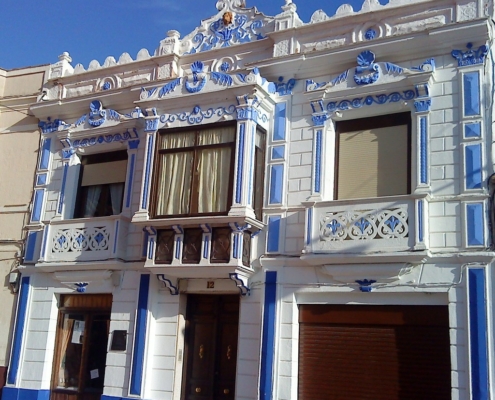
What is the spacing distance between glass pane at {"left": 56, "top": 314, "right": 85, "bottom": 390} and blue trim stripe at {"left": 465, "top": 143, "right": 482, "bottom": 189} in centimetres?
854

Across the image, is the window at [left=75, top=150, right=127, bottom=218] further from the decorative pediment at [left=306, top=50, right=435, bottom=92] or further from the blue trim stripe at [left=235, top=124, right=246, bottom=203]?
the decorative pediment at [left=306, top=50, right=435, bottom=92]

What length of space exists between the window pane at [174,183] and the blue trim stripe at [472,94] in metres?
5.16

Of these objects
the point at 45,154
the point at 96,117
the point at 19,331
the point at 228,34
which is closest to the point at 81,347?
the point at 19,331

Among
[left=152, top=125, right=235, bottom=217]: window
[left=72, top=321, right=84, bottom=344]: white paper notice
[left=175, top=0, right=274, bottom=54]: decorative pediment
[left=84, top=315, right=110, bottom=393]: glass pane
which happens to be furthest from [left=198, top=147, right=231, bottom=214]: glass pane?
[left=72, top=321, right=84, bottom=344]: white paper notice

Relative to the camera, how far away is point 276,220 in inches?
474

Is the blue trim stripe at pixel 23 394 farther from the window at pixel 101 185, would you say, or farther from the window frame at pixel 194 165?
the window frame at pixel 194 165

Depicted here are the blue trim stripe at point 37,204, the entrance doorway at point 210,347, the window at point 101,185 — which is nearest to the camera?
the entrance doorway at point 210,347

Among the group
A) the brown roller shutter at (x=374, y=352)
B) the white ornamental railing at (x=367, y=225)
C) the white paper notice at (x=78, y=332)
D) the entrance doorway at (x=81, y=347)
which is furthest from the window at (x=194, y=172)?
the white paper notice at (x=78, y=332)

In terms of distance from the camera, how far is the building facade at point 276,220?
415 inches

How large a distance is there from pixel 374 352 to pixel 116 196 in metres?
6.75

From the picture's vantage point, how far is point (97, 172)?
14.7 metres

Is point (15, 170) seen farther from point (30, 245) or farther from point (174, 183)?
point (174, 183)

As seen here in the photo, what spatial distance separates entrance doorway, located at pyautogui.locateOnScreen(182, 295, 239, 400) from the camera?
40.1 ft

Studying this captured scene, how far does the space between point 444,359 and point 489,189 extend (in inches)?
111
